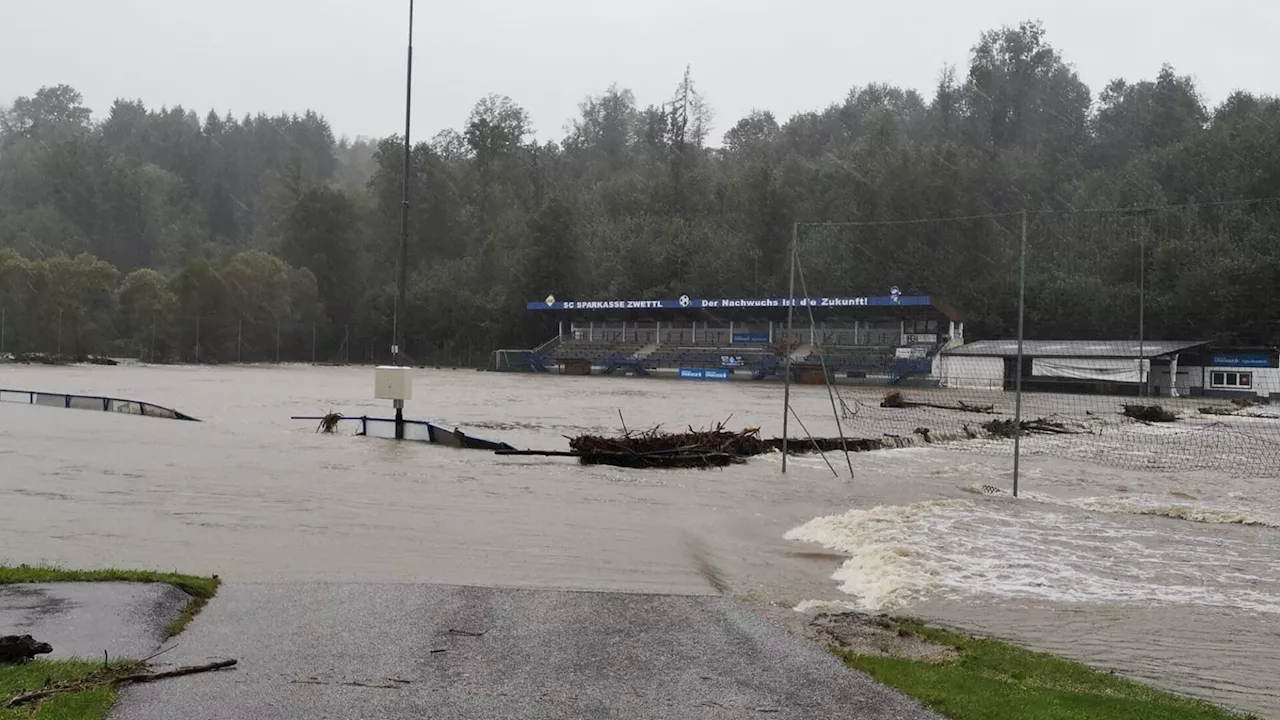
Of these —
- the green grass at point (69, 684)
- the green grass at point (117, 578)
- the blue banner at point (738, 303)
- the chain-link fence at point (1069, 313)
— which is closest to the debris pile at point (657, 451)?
the green grass at point (117, 578)

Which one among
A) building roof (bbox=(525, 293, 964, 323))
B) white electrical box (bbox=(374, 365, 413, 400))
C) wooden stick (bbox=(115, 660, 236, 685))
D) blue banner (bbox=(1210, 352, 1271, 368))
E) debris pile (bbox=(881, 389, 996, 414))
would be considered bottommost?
wooden stick (bbox=(115, 660, 236, 685))

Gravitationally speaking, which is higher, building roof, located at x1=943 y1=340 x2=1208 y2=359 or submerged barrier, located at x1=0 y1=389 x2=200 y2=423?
building roof, located at x1=943 y1=340 x2=1208 y2=359

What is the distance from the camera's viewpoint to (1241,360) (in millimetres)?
56531

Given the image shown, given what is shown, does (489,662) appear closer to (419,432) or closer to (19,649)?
(19,649)

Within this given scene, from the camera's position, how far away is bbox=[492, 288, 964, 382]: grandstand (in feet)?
221

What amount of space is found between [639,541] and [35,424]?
18.9m

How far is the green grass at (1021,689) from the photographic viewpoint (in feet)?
19.1

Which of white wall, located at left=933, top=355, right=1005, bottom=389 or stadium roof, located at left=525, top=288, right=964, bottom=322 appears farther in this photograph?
stadium roof, located at left=525, top=288, right=964, bottom=322

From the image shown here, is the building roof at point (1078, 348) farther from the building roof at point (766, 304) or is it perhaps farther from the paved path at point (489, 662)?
the paved path at point (489, 662)

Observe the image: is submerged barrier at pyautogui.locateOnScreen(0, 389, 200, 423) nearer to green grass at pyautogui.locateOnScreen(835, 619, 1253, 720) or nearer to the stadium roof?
green grass at pyautogui.locateOnScreen(835, 619, 1253, 720)

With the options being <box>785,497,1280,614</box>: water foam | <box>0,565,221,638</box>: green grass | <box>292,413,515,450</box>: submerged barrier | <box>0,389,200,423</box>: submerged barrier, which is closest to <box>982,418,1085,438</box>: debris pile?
<box>785,497,1280,614</box>: water foam

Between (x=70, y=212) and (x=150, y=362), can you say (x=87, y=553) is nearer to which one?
(x=150, y=362)

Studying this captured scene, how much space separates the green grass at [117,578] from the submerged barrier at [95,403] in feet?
64.3

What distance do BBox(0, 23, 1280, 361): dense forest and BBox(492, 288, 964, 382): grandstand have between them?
6.40 m
